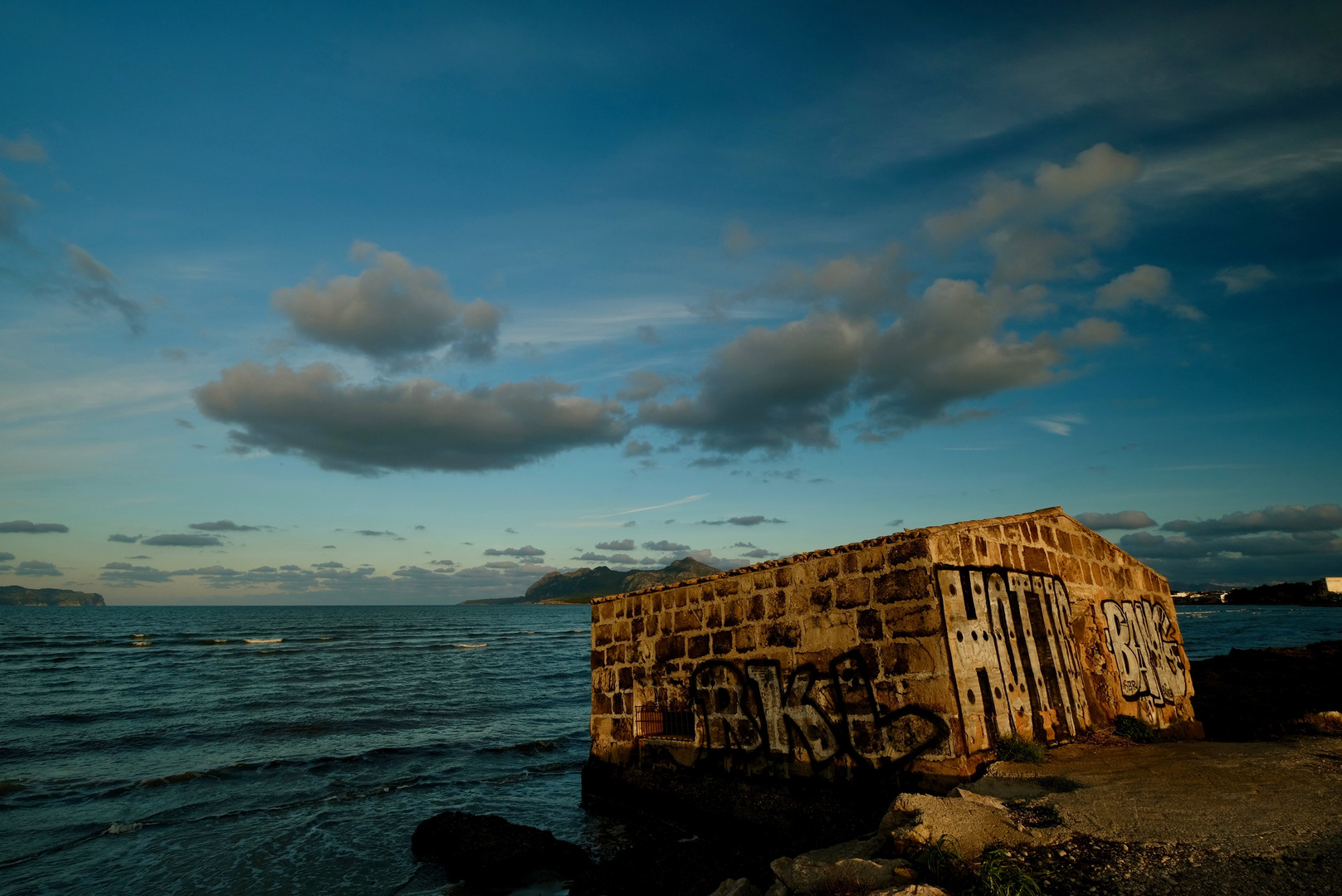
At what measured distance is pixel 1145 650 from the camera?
9.55 metres

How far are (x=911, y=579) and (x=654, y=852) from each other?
4.72 metres

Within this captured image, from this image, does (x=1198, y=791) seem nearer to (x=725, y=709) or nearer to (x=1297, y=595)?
(x=725, y=709)

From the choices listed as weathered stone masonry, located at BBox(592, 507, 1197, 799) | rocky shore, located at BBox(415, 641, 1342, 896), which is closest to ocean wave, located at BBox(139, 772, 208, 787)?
rocky shore, located at BBox(415, 641, 1342, 896)

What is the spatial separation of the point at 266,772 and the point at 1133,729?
1622 cm

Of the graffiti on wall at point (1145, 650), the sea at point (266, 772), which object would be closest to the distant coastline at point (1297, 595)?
the sea at point (266, 772)

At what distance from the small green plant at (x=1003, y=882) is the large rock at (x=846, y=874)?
39 centimetres

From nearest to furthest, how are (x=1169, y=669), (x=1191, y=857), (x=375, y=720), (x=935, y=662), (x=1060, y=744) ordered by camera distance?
1. (x=1191, y=857)
2. (x=935, y=662)
3. (x=1060, y=744)
4. (x=1169, y=669)
5. (x=375, y=720)

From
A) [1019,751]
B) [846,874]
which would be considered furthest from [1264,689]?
[846,874]

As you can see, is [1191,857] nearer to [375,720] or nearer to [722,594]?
[722,594]

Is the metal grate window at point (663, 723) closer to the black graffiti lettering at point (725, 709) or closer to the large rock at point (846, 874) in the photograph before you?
the black graffiti lettering at point (725, 709)

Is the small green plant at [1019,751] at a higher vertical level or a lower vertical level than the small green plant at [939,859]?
higher

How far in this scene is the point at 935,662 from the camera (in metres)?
6.26

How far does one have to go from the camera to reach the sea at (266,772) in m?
9.11

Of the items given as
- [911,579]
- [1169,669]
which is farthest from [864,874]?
[1169,669]
